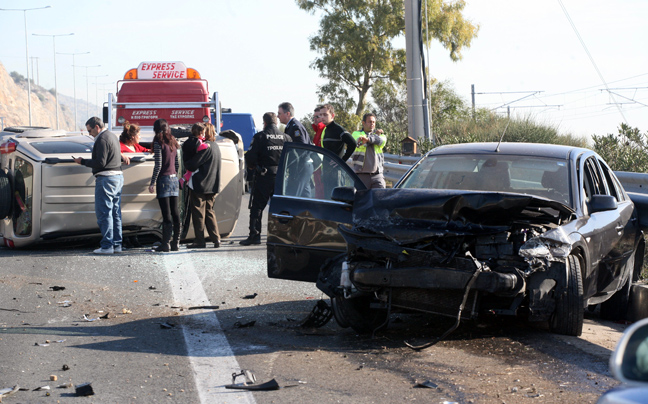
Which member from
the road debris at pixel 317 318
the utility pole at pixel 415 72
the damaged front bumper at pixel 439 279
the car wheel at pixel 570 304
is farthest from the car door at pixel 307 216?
the utility pole at pixel 415 72

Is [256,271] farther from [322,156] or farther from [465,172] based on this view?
[465,172]

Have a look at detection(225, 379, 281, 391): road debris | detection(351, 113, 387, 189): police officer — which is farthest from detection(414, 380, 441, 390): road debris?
detection(351, 113, 387, 189): police officer

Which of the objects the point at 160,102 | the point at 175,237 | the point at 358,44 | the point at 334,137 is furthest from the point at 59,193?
the point at 358,44

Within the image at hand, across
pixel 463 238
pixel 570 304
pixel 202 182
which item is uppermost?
pixel 202 182

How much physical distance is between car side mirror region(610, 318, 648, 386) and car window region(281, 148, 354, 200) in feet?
14.7

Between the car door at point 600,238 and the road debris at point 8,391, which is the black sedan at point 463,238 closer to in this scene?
the car door at point 600,238

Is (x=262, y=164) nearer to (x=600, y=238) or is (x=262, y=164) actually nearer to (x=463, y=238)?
(x=600, y=238)

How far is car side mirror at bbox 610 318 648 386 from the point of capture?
1.75 m

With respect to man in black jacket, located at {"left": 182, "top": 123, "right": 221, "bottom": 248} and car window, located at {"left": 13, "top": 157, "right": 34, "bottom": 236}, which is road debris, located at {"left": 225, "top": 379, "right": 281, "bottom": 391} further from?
car window, located at {"left": 13, "top": 157, "right": 34, "bottom": 236}

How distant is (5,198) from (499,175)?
7064 mm

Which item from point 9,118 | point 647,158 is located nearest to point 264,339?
point 647,158

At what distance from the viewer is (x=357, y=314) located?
226 inches

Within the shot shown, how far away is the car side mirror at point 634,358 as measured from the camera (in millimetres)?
1750

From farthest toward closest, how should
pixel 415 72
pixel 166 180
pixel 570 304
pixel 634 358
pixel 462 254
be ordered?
pixel 415 72, pixel 166 180, pixel 570 304, pixel 462 254, pixel 634 358
